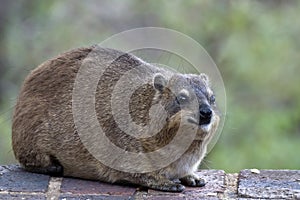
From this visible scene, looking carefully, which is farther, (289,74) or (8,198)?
(289,74)

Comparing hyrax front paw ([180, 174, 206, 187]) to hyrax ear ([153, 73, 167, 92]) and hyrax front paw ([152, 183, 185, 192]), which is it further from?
hyrax ear ([153, 73, 167, 92])

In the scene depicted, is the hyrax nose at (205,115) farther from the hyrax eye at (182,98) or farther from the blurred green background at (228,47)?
the blurred green background at (228,47)

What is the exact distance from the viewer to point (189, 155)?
550 centimetres

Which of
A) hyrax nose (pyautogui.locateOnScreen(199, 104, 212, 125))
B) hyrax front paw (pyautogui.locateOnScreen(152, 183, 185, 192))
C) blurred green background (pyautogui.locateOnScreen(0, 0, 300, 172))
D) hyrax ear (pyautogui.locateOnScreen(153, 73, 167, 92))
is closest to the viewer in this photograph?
hyrax nose (pyautogui.locateOnScreen(199, 104, 212, 125))

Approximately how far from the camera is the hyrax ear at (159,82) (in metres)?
5.54

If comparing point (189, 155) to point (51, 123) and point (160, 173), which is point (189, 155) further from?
point (51, 123)

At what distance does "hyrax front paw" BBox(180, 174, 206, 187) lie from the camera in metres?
5.43

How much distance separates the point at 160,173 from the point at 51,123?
76 centimetres

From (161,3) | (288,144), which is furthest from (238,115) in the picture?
(161,3)

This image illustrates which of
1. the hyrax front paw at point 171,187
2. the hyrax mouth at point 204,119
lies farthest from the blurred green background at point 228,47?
the hyrax mouth at point 204,119

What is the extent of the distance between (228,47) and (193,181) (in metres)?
5.44

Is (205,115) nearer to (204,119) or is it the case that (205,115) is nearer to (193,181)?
(204,119)

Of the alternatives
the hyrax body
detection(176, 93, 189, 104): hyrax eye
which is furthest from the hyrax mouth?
detection(176, 93, 189, 104): hyrax eye

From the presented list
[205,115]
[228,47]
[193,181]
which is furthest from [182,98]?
[228,47]
